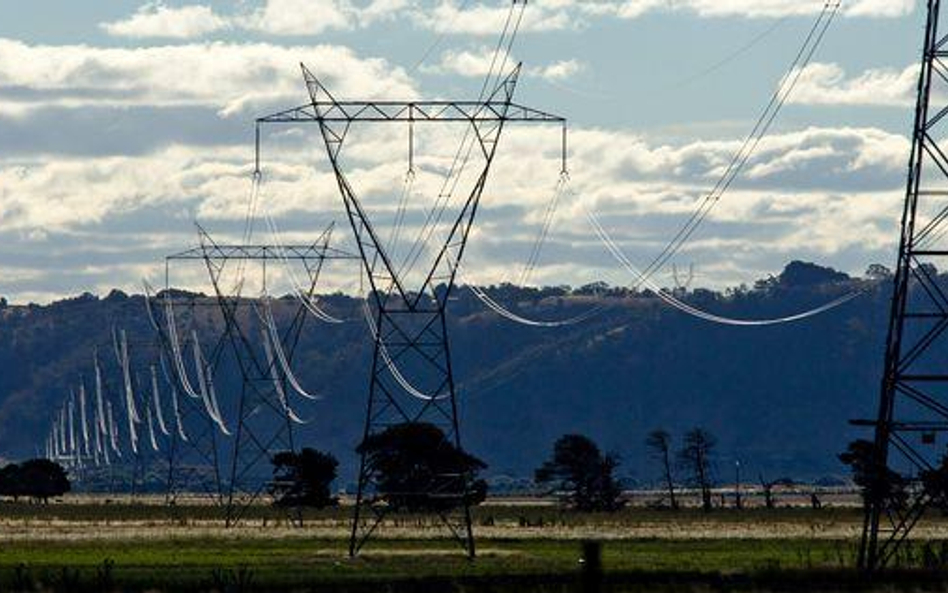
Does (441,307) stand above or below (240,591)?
above

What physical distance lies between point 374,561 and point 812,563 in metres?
17.0

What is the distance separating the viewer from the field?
72.2m

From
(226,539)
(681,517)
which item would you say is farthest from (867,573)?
(681,517)

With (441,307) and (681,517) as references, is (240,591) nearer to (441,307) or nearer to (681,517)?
(441,307)

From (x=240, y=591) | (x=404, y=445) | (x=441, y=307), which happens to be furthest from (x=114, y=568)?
(x=404, y=445)

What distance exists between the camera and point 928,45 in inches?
3169

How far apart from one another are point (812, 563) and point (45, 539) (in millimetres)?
48643

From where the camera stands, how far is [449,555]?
343ft

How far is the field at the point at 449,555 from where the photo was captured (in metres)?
72.2

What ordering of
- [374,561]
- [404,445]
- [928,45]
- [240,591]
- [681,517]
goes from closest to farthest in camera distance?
[240,591]
[928,45]
[374,561]
[681,517]
[404,445]

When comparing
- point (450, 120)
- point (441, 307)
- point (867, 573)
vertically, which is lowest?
point (867, 573)

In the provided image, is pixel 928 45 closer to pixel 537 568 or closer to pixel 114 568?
pixel 537 568

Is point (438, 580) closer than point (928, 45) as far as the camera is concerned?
Yes

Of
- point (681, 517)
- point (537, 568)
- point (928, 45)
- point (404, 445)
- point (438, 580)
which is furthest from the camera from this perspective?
point (404, 445)
